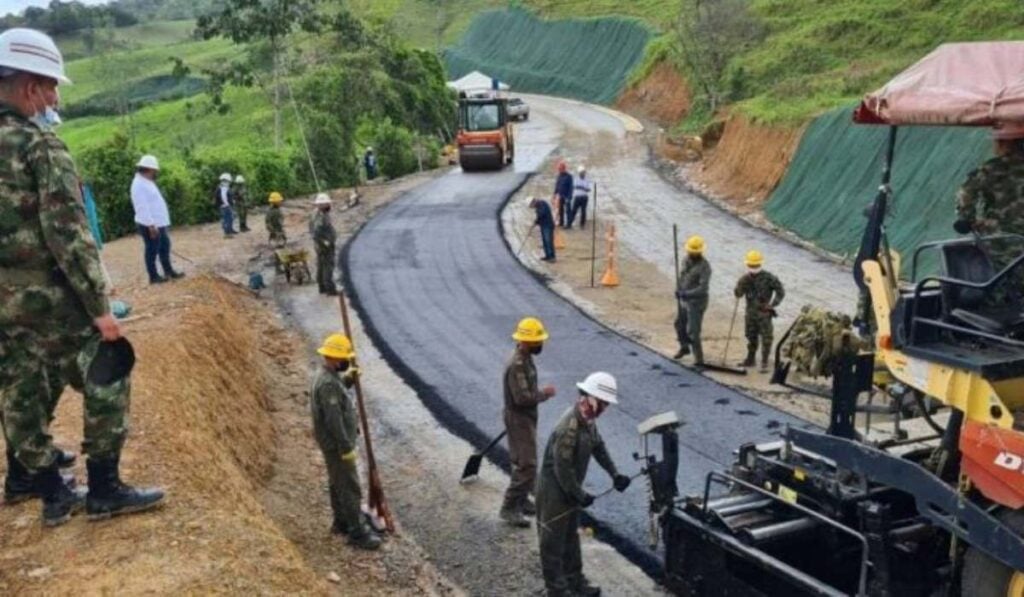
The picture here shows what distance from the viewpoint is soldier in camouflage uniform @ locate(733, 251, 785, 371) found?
12914 millimetres

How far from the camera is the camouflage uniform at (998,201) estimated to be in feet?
20.4

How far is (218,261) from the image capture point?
20.0 meters

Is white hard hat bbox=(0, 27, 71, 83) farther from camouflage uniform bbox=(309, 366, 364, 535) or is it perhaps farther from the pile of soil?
camouflage uniform bbox=(309, 366, 364, 535)

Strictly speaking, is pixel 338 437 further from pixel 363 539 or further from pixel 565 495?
pixel 565 495

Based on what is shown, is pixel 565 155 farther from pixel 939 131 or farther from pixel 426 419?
pixel 426 419

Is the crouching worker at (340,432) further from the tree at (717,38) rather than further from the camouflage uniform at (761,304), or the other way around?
the tree at (717,38)

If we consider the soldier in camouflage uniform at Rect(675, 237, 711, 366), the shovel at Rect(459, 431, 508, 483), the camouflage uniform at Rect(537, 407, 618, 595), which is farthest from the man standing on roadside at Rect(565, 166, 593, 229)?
the camouflage uniform at Rect(537, 407, 618, 595)

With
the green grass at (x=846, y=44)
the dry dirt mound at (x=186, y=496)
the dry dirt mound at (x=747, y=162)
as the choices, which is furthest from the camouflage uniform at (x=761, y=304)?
the green grass at (x=846, y=44)

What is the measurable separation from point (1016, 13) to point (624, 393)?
20.4 metres

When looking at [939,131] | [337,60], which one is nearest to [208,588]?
[939,131]

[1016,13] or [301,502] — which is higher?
[1016,13]

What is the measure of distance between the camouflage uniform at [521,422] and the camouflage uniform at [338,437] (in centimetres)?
142

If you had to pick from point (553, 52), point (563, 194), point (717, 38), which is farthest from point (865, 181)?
point (553, 52)

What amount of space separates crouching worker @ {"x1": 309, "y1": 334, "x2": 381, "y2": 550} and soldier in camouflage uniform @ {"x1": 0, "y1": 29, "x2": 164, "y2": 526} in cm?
236
